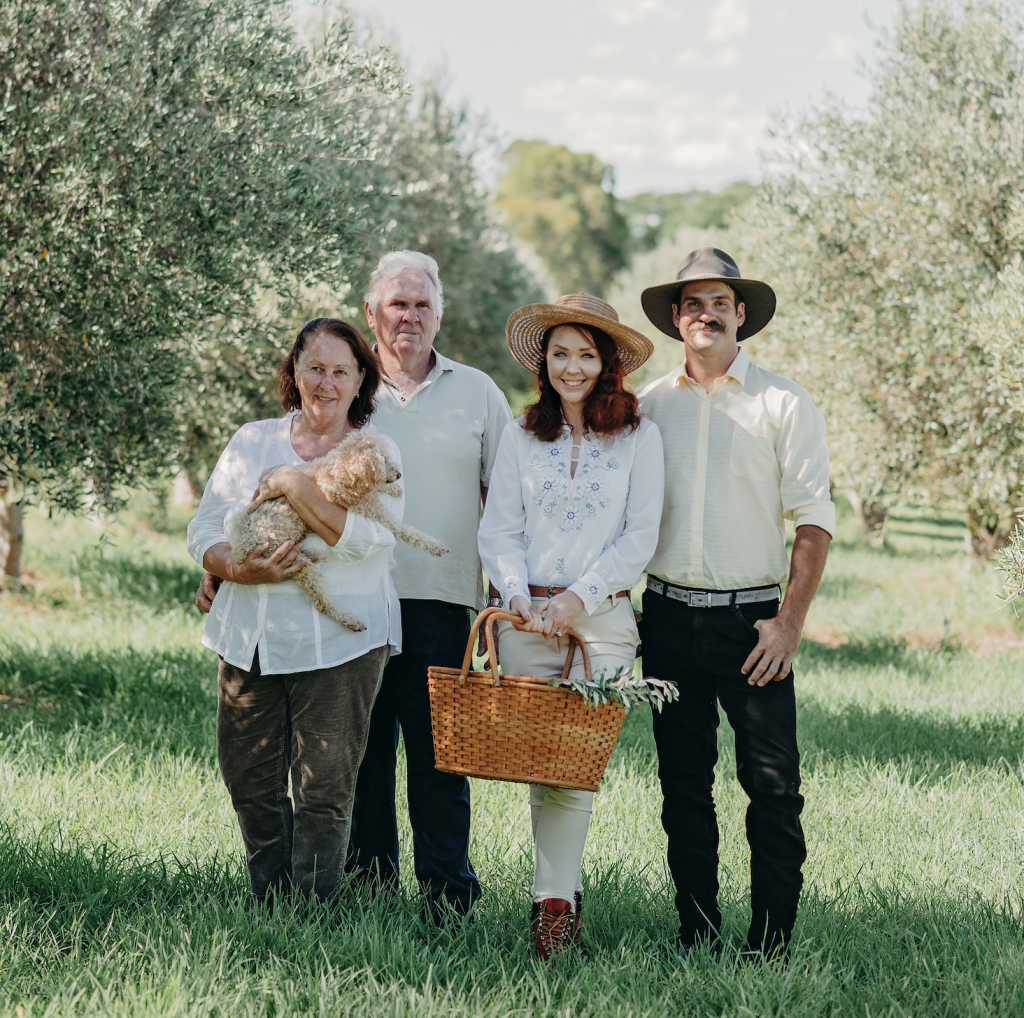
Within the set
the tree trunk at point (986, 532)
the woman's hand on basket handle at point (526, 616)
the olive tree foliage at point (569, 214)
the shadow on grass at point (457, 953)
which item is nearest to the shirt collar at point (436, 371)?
the woman's hand on basket handle at point (526, 616)

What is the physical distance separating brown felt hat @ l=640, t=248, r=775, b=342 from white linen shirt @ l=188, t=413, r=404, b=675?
1328 millimetres

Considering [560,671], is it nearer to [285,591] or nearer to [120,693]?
[285,591]

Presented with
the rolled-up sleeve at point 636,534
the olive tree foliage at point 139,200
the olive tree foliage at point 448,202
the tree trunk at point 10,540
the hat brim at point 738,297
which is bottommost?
the tree trunk at point 10,540

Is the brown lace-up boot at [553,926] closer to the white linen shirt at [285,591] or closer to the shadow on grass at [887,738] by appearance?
the white linen shirt at [285,591]

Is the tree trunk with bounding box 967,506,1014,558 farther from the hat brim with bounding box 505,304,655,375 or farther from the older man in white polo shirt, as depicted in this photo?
the older man in white polo shirt

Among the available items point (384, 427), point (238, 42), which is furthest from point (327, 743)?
point (238, 42)

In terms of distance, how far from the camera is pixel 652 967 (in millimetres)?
3482

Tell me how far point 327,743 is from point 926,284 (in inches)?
375

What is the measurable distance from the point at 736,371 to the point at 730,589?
86cm

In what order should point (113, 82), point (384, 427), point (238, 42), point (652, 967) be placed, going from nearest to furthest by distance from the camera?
point (652, 967), point (384, 427), point (113, 82), point (238, 42)

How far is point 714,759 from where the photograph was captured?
3.84 metres

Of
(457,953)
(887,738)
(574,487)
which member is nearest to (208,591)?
(574,487)

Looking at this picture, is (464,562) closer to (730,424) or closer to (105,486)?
(730,424)

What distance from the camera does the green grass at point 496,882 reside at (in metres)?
3.16
